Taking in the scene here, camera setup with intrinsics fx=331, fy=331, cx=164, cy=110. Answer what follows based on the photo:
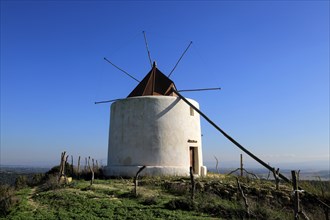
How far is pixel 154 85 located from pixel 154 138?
13.4 feet

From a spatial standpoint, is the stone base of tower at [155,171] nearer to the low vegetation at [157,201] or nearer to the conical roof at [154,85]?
the low vegetation at [157,201]

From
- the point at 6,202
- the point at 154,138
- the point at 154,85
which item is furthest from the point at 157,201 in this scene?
the point at 154,85

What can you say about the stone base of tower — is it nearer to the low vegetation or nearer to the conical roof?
the low vegetation

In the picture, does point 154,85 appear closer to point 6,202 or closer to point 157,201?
point 157,201

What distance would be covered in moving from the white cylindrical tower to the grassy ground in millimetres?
2135

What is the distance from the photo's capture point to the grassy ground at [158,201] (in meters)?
10.2

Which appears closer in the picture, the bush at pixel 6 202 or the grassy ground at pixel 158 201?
the grassy ground at pixel 158 201

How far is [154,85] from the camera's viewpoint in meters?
20.8

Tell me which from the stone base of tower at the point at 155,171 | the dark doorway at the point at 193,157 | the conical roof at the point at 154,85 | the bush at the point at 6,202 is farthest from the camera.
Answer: the conical roof at the point at 154,85

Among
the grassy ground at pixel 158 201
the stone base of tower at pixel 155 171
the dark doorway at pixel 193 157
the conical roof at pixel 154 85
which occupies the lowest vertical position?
the grassy ground at pixel 158 201

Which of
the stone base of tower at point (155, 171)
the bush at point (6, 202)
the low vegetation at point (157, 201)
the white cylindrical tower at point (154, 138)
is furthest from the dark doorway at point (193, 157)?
the bush at point (6, 202)

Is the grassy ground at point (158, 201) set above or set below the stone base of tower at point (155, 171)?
below

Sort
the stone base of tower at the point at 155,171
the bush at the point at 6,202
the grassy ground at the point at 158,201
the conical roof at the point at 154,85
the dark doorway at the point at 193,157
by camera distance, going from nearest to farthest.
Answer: the grassy ground at the point at 158,201, the bush at the point at 6,202, the stone base of tower at the point at 155,171, the dark doorway at the point at 193,157, the conical roof at the point at 154,85

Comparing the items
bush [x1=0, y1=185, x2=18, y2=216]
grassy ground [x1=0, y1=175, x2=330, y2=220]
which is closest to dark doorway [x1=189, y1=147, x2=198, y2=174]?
grassy ground [x1=0, y1=175, x2=330, y2=220]
